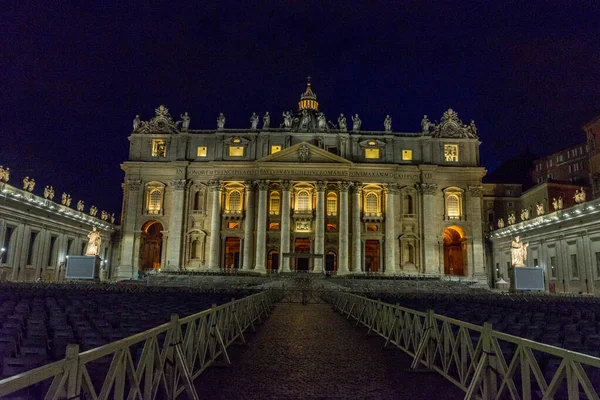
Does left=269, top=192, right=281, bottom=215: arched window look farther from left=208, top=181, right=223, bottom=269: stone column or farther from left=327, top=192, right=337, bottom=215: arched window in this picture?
left=208, top=181, right=223, bottom=269: stone column

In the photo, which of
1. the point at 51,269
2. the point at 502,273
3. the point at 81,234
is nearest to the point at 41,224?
the point at 51,269

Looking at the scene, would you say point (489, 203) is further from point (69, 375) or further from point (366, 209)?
point (69, 375)

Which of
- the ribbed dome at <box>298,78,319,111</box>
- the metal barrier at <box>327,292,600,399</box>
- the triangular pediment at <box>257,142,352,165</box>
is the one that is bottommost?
the metal barrier at <box>327,292,600,399</box>

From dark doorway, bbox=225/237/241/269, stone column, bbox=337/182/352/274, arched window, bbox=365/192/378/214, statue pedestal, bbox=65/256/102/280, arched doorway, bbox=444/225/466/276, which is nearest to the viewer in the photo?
statue pedestal, bbox=65/256/102/280

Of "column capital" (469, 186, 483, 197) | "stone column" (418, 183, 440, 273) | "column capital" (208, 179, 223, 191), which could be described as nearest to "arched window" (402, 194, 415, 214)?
"stone column" (418, 183, 440, 273)

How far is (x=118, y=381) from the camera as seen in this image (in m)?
4.97

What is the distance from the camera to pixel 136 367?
6.05 meters

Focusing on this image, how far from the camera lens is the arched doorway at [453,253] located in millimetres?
67500

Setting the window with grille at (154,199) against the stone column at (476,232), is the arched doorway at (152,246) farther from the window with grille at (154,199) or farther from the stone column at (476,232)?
the stone column at (476,232)

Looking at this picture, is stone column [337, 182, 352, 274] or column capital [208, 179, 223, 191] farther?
column capital [208, 179, 223, 191]

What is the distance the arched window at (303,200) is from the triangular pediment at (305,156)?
15.6 ft

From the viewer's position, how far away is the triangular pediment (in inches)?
2431

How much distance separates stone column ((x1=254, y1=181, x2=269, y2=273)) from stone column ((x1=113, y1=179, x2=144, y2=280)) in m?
17.0

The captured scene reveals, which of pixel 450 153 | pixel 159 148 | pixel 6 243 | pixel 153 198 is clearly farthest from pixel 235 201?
pixel 450 153
